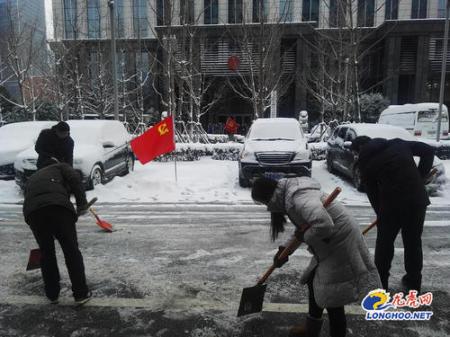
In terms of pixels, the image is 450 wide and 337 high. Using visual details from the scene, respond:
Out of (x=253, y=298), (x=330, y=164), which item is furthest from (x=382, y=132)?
(x=253, y=298)

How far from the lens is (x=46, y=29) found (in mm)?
22016

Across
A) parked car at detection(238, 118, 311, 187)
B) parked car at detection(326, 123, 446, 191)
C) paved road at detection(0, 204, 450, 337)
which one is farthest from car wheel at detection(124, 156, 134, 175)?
parked car at detection(326, 123, 446, 191)

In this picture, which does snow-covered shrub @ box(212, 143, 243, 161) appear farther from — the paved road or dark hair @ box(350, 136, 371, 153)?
dark hair @ box(350, 136, 371, 153)

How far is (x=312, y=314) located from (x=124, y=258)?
2.95 metres

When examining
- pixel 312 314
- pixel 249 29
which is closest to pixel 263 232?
pixel 312 314

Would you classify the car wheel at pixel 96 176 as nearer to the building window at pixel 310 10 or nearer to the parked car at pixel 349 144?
the parked car at pixel 349 144

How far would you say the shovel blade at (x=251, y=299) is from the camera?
318 centimetres

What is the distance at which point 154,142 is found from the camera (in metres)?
9.95

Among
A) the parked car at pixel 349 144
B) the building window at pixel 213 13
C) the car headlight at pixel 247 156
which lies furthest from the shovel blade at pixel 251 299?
the building window at pixel 213 13

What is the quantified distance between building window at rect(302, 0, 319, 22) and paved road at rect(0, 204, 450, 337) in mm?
28071

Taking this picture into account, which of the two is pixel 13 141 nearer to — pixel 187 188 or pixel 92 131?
pixel 92 131

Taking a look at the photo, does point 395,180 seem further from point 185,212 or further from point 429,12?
point 429,12

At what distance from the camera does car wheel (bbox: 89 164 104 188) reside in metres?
9.44
